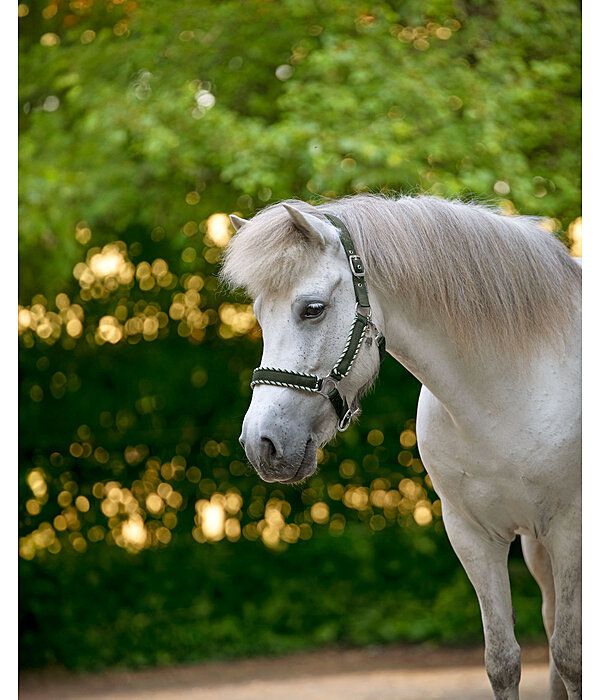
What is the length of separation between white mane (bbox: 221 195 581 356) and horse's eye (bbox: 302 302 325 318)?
91 mm

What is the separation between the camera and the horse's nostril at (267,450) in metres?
2.09

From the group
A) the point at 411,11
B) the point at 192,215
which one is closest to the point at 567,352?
the point at 411,11

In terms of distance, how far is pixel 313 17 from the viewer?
5.37 meters

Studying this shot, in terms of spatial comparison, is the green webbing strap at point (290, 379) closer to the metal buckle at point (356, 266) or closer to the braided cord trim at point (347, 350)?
the braided cord trim at point (347, 350)

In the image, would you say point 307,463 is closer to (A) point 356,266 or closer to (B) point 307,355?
(B) point 307,355

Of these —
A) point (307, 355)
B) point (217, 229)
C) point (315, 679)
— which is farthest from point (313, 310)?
point (315, 679)

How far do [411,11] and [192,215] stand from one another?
1984mm

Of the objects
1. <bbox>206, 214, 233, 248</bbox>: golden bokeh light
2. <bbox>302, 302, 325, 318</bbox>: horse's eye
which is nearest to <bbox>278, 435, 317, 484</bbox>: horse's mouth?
<bbox>302, 302, 325, 318</bbox>: horse's eye

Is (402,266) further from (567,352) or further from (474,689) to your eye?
(474,689)

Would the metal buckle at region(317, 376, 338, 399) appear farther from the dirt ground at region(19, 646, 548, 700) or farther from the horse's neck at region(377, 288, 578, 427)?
the dirt ground at region(19, 646, 548, 700)

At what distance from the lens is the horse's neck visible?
7.78 feet

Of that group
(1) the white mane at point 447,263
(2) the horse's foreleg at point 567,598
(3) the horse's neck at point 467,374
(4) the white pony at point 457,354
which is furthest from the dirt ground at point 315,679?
(1) the white mane at point 447,263

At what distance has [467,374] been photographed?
2420 mm

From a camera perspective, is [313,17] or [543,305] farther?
[313,17]
